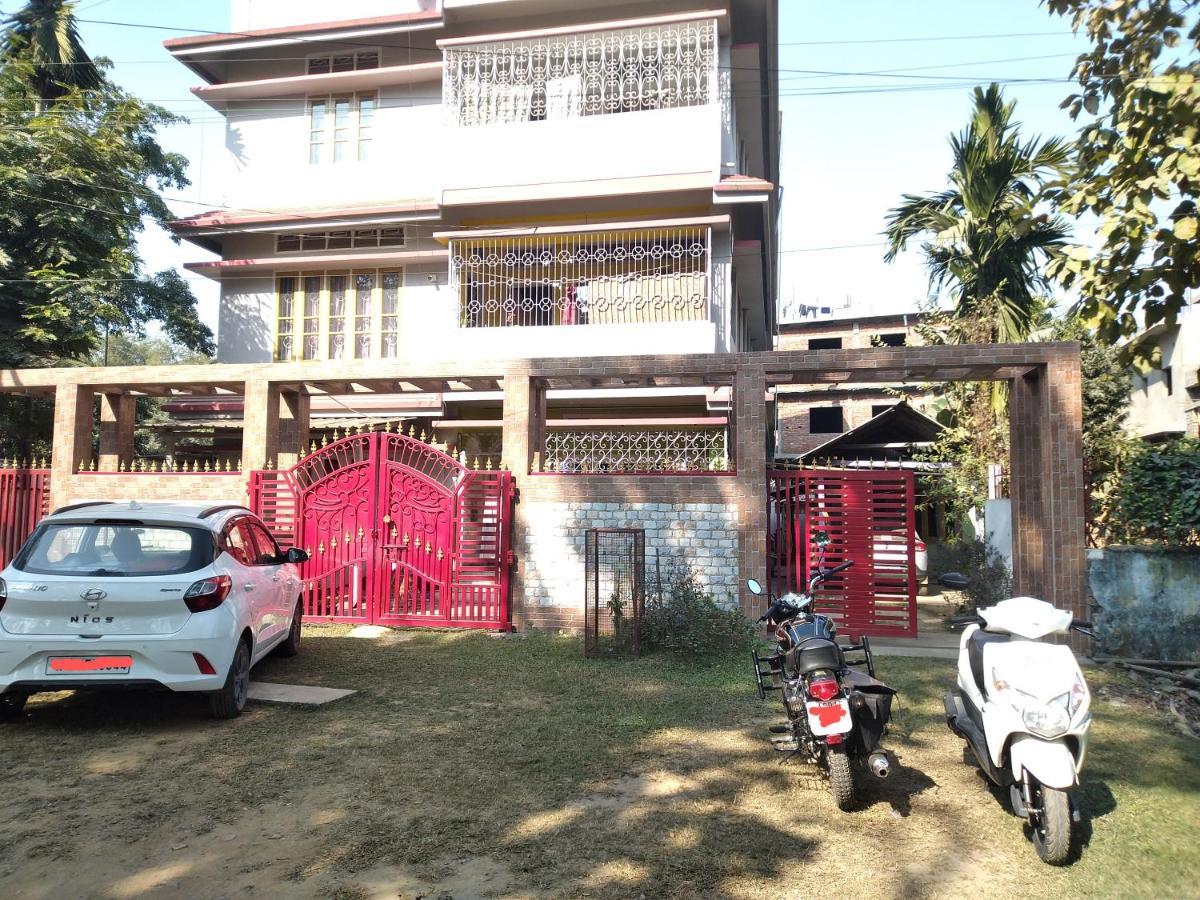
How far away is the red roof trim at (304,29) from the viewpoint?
1472 centimetres

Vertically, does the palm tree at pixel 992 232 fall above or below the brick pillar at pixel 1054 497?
above

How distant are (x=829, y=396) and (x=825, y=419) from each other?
4.22 feet

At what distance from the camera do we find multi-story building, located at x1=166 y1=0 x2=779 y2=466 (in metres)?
13.5

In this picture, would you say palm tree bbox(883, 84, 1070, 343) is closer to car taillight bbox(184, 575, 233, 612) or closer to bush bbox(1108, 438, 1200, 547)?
bush bbox(1108, 438, 1200, 547)

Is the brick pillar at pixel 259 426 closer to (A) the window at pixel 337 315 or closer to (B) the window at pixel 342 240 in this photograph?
(A) the window at pixel 337 315

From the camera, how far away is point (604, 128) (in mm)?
13711

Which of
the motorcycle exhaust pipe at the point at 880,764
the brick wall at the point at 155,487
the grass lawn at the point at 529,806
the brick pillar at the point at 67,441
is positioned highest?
the brick pillar at the point at 67,441

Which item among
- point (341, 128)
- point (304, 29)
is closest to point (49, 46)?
point (304, 29)

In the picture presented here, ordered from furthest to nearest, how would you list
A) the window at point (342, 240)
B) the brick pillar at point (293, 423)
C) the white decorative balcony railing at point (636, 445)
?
the window at point (342, 240) → the white decorative balcony railing at point (636, 445) → the brick pillar at point (293, 423)

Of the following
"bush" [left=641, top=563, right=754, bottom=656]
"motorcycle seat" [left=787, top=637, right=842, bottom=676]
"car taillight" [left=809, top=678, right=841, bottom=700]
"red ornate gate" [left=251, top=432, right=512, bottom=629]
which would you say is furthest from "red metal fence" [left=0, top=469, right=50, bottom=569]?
"car taillight" [left=809, top=678, right=841, bottom=700]

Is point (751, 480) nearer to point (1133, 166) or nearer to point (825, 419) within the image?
point (1133, 166)

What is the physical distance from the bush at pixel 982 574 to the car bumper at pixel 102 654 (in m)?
8.11

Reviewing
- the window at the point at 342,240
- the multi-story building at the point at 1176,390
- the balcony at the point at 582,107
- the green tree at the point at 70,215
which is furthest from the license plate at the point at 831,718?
the multi-story building at the point at 1176,390

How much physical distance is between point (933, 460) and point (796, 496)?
6.51m
